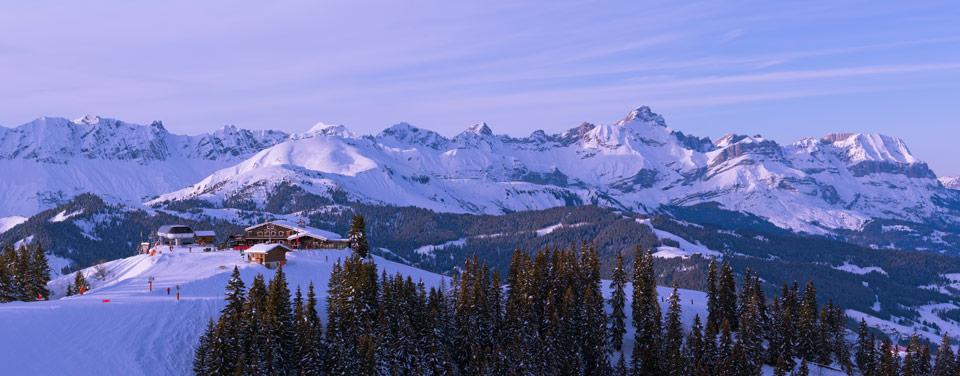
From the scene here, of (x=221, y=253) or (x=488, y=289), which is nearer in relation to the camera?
(x=488, y=289)

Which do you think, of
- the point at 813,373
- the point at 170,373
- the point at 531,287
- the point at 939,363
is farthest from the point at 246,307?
the point at 939,363

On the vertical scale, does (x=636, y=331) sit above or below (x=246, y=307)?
below

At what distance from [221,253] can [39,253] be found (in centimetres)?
3120

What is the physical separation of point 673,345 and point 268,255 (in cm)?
6059

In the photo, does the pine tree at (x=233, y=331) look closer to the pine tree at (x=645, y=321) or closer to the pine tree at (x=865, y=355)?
the pine tree at (x=645, y=321)

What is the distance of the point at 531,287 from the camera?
113 m

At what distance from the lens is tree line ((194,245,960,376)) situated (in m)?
89.4

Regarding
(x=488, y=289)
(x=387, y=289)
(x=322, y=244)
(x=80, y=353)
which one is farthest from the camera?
(x=322, y=244)

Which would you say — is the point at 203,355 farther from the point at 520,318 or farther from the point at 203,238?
the point at 203,238

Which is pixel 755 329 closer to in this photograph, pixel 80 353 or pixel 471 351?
Answer: pixel 471 351

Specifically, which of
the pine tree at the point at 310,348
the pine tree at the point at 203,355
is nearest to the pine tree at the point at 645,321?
the pine tree at the point at 310,348

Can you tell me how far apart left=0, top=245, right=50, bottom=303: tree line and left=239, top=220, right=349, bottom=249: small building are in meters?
47.9

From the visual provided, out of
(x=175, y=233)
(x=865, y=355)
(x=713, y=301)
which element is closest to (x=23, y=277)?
(x=175, y=233)

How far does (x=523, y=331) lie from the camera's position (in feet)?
341
